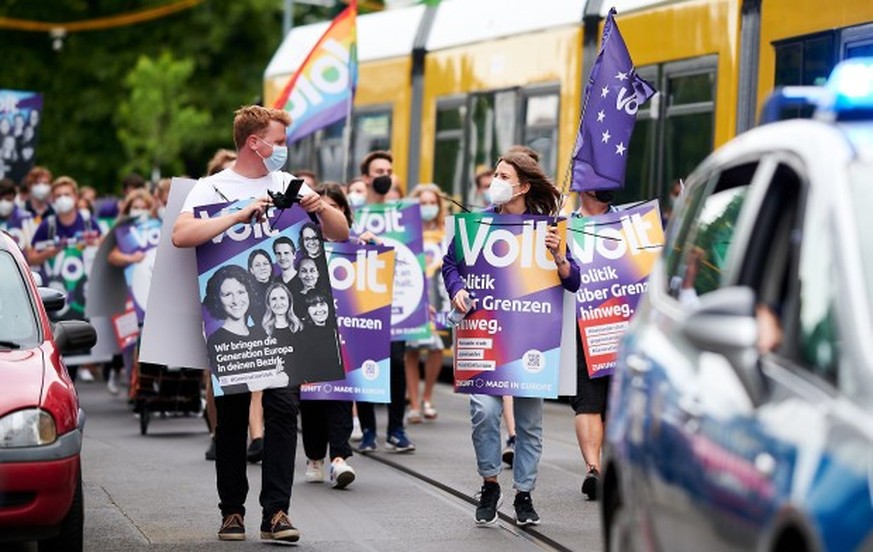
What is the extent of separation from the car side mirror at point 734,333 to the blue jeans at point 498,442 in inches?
206

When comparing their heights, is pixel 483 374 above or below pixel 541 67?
below

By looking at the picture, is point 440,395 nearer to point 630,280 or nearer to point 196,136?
point 630,280

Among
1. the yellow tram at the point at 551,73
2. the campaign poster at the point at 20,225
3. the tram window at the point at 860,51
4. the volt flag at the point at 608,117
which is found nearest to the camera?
the volt flag at the point at 608,117

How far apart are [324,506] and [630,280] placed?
6.88ft

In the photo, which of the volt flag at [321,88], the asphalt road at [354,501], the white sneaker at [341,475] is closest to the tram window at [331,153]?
the volt flag at [321,88]

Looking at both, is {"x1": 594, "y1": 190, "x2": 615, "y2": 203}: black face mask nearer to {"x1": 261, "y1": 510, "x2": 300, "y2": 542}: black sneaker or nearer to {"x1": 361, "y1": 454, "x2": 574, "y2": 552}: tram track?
{"x1": 361, "y1": 454, "x2": 574, "y2": 552}: tram track

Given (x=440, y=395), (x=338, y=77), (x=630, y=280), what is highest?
(x=338, y=77)

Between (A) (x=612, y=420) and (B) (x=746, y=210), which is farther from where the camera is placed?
(A) (x=612, y=420)

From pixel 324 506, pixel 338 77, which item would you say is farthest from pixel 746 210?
pixel 338 77

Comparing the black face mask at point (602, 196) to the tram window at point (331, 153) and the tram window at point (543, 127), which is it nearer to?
the tram window at point (543, 127)

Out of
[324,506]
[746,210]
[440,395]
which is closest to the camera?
[746,210]

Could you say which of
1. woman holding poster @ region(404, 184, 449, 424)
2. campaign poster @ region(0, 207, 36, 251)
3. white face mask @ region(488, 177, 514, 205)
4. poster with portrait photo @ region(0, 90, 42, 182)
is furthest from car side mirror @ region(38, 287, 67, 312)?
poster with portrait photo @ region(0, 90, 42, 182)

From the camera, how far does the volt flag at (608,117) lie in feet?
39.6

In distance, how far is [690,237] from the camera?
650cm
